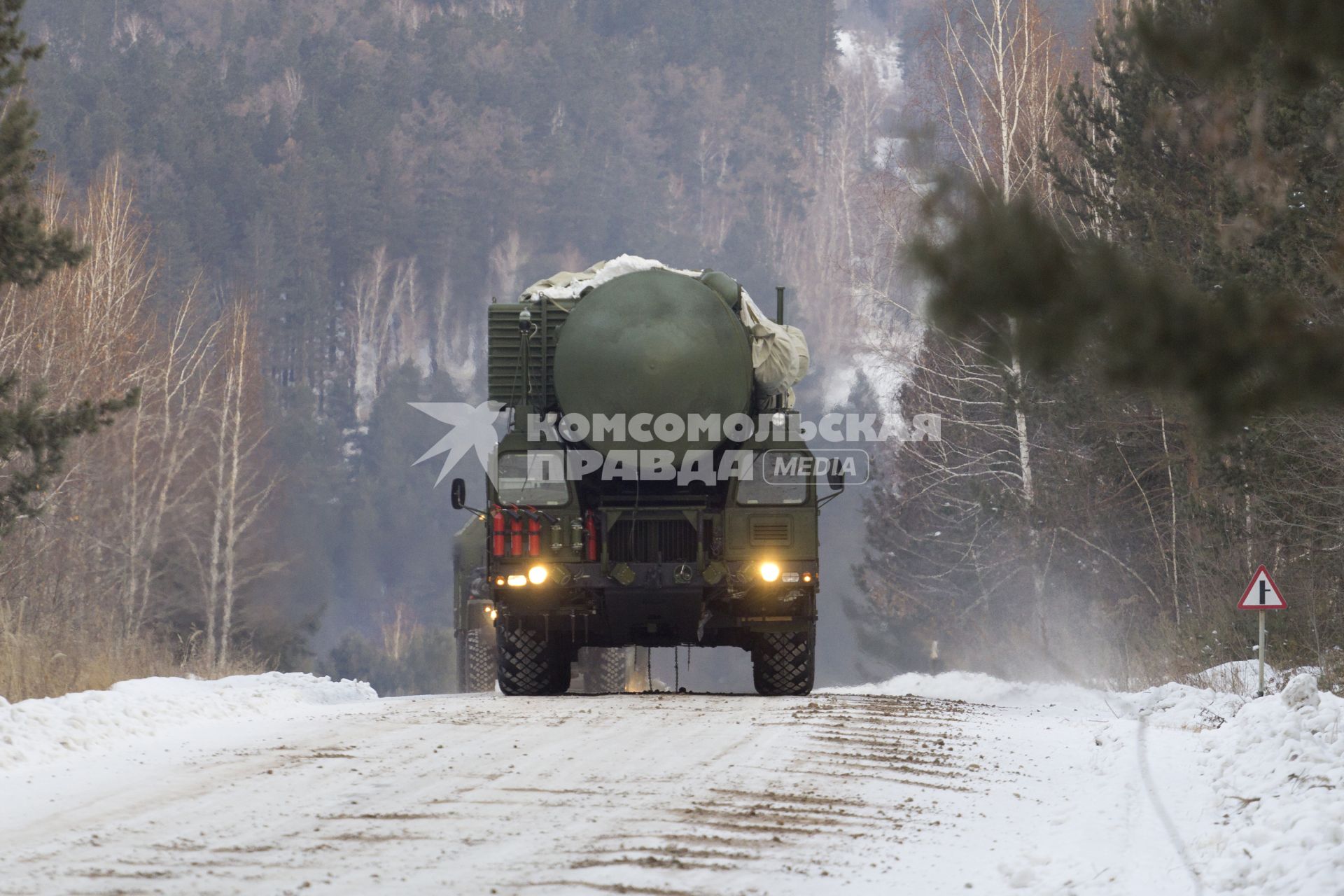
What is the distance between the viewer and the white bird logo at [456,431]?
2365 inches

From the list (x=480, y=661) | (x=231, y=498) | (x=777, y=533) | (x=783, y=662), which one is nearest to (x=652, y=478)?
(x=777, y=533)

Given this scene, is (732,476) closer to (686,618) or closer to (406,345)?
(686,618)

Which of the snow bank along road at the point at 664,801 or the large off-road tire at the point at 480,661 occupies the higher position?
the large off-road tire at the point at 480,661

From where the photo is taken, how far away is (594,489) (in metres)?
16.6

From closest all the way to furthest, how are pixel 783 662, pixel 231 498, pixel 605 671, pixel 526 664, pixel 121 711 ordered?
1. pixel 121 711
2. pixel 783 662
3. pixel 526 664
4. pixel 605 671
5. pixel 231 498

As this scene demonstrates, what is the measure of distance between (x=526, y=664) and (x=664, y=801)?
25.9ft

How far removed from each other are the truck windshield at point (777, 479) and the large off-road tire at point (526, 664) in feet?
8.31

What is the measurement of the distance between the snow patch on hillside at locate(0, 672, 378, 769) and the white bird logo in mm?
37848

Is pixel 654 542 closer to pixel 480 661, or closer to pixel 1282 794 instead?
pixel 1282 794

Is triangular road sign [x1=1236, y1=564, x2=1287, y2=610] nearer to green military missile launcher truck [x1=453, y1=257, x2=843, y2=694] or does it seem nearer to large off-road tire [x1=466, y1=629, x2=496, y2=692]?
green military missile launcher truck [x1=453, y1=257, x2=843, y2=694]

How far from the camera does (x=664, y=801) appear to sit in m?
9.44

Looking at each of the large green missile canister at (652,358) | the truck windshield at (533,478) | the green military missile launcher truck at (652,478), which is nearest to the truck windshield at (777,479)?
the green military missile launcher truck at (652,478)

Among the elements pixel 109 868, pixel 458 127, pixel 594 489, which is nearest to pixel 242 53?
pixel 458 127

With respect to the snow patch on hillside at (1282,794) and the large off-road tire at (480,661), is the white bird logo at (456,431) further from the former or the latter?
the snow patch on hillside at (1282,794)
